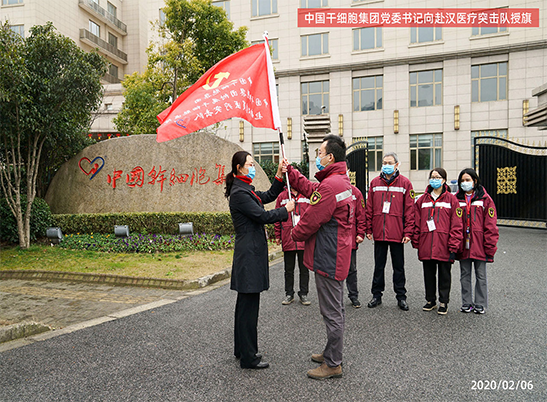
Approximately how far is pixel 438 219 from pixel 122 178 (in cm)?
1024

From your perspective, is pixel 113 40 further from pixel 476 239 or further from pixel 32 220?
pixel 476 239

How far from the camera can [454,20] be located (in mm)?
26141

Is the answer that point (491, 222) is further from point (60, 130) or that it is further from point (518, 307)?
point (60, 130)

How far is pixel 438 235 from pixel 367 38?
25545mm

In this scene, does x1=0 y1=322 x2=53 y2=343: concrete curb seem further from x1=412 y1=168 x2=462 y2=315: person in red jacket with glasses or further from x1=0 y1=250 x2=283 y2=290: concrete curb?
x1=412 y1=168 x2=462 y2=315: person in red jacket with glasses

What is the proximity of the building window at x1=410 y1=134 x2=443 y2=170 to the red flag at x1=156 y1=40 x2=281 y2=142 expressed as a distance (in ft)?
79.2

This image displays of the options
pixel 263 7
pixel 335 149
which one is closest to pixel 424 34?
pixel 263 7

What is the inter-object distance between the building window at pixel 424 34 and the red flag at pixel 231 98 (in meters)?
25.7

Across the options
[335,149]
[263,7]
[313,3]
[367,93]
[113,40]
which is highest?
[113,40]

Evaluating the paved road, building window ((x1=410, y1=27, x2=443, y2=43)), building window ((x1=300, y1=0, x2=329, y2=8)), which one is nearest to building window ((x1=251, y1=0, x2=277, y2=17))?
building window ((x1=300, y1=0, x2=329, y2=8))

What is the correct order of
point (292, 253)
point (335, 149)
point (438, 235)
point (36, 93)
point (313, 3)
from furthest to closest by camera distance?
point (313, 3) → point (36, 93) → point (292, 253) → point (438, 235) → point (335, 149)

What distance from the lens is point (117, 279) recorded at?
303 inches

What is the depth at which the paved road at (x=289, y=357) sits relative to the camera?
3338 mm

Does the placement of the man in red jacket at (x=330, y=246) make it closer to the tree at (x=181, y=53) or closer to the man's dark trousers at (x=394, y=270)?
the man's dark trousers at (x=394, y=270)
